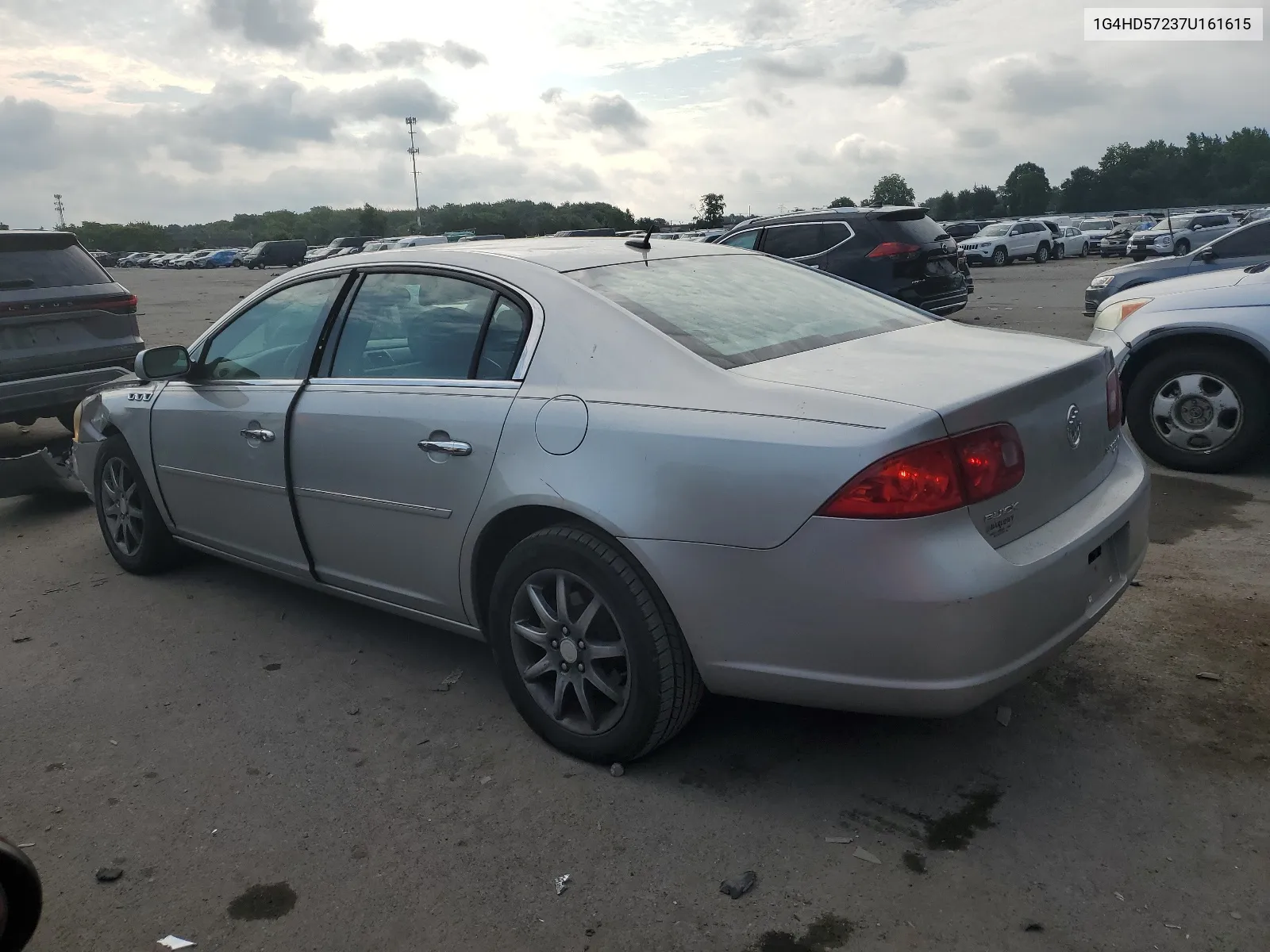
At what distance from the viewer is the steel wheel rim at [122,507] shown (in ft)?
17.0

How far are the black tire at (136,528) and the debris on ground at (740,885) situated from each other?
3610mm

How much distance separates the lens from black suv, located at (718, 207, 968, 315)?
11656 millimetres

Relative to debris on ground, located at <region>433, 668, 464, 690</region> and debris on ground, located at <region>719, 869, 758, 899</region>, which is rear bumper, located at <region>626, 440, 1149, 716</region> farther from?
debris on ground, located at <region>433, 668, 464, 690</region>

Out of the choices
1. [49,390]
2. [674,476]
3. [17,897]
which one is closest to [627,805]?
[674,476]

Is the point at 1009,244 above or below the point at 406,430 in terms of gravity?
above

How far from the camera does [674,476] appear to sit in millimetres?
2805

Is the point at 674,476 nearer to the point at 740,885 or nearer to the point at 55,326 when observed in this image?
the point at 740,885

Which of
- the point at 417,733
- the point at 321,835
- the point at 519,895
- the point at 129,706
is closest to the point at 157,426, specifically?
the point at 129,706

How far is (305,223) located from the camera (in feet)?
391

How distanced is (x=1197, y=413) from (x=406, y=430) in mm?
4876

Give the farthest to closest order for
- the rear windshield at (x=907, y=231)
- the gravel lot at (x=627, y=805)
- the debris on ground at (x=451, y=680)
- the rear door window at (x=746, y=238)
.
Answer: the rear door window at (x=746, y=238) < the rear windshield at (x=907, y=231) < the debris on ground at (x=451, y=680) < the gravel lot at (x=627, y=805)

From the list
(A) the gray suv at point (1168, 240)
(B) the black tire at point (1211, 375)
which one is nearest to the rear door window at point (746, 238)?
(B) the black tire at point (1211, 375)

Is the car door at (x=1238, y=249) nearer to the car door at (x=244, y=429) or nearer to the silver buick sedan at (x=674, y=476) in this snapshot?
the silver buick sedan at (x=674, y=476)

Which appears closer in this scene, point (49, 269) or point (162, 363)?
point (162, 363)
